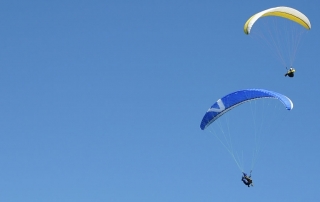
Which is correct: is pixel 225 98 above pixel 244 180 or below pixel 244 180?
above

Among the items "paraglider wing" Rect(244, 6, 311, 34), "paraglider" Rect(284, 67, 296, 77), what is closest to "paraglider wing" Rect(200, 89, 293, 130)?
"paraglider" Rect(284, 67, 296, 77)

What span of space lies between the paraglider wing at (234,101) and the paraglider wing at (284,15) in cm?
412

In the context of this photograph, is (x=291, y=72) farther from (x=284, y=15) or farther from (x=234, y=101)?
(x=234, y=101)

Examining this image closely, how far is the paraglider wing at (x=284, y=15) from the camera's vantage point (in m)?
51.2

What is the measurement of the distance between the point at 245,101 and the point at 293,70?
15.4ft

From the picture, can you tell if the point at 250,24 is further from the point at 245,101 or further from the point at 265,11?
the point at 245,101

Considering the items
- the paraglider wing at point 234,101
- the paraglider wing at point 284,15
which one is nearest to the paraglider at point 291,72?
the paraglider wing at point 284,15

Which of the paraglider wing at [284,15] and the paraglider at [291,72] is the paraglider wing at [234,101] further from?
the paraglider wing at [284,15]

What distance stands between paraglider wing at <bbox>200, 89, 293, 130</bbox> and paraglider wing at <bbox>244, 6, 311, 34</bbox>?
4.12 m

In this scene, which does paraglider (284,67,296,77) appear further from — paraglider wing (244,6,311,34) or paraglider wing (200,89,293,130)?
paraglider wing (200,89,293,130)

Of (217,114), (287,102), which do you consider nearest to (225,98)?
(217,114)

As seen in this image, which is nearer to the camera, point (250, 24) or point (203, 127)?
point (250, 24)

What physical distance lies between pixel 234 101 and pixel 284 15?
23.5 feet

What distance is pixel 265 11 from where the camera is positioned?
5156cm
